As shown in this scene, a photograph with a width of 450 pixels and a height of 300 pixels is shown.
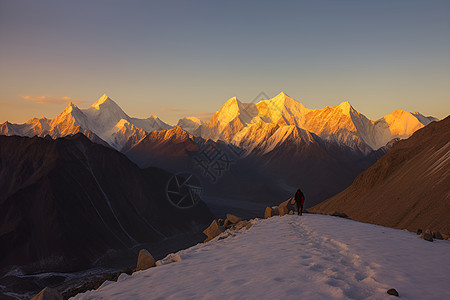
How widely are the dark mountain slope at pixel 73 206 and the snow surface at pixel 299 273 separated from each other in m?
83.4

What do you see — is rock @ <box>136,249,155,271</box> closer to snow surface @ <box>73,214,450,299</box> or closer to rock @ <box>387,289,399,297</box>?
snow surface @ <box>73,214,450,299</box>

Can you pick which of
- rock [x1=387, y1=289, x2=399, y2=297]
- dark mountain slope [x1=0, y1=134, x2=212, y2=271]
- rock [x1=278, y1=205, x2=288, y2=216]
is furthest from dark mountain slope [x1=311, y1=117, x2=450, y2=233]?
dark mountain slope [x1=0, y1=134, x2=212, y2=271]

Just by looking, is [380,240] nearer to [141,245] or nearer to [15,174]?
[141,245]

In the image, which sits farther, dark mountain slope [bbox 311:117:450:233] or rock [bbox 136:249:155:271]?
dark mountain slope [bbox 311:117:450:233]

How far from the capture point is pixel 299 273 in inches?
309

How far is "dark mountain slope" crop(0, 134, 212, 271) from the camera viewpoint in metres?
82.6

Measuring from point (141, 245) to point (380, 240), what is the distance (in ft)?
320

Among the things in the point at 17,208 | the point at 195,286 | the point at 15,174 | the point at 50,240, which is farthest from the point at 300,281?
the point at 15,174

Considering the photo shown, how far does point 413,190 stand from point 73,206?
284 ft

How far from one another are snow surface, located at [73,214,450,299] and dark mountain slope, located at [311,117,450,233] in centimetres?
2882

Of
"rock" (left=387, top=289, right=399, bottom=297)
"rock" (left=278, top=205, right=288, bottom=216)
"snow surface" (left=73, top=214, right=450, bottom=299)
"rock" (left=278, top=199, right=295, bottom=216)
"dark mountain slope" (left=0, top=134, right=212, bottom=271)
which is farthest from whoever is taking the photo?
"dark mountain slope" (left=0, top=134, right=212, bottom=271)

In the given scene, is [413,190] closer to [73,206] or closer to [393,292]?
[393,292]

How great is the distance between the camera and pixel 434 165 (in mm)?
52219

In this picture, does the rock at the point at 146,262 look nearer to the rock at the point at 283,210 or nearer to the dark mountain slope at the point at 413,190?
the rock at the point at 283,210
